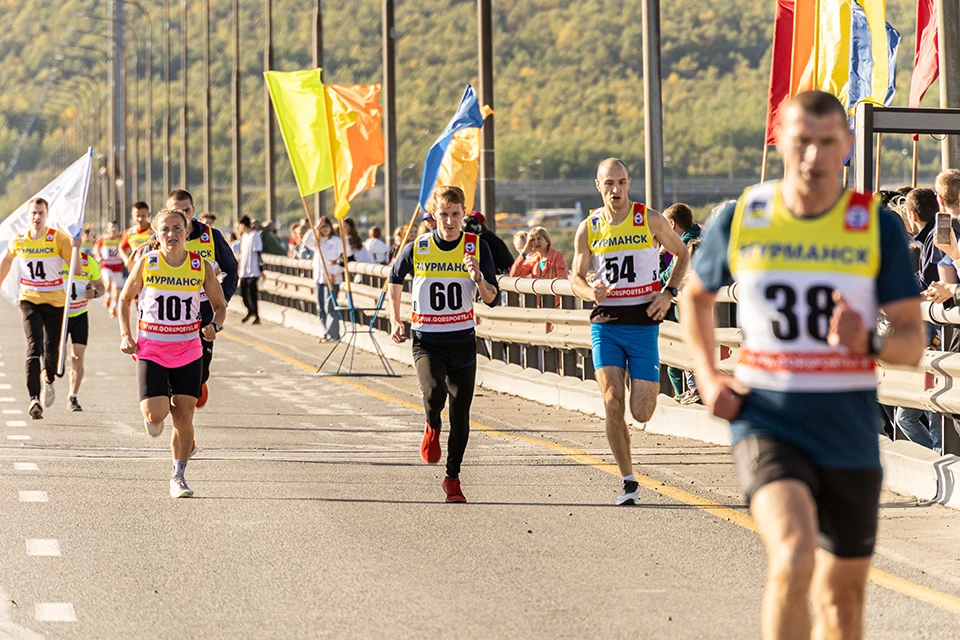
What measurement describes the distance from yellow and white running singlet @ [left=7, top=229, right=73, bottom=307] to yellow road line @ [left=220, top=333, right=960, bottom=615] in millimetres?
3227

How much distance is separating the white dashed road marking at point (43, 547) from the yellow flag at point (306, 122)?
42.6ft

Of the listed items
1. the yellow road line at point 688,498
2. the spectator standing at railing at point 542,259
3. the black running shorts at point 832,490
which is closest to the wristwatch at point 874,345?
the black running shorts at point 832,490

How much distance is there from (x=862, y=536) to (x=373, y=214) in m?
136

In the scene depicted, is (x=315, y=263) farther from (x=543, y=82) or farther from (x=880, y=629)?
(x=543, y=82)

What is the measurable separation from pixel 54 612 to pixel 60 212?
8973 millimetres

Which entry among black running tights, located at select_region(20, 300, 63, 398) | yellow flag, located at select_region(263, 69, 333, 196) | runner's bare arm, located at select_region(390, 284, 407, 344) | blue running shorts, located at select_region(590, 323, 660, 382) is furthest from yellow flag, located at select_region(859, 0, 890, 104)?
yellow flag, located at select_region(263, 69, 333, 196)

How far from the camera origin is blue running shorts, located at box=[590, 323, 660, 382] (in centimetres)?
997

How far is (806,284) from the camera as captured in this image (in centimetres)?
498

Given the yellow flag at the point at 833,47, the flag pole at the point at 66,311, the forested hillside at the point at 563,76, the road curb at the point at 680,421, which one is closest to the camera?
the road curb at the point at 680,421

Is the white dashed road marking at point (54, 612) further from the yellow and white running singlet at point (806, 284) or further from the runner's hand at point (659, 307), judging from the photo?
the runner's hand at point (659, 307)

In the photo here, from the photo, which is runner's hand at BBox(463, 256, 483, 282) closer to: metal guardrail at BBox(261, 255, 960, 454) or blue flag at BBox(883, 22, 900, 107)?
metal guardrail at BBox(261, 255, 960, 454)

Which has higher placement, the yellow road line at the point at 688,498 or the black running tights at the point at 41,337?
the black running tights at the point at 41,337

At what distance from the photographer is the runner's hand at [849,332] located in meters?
4.80

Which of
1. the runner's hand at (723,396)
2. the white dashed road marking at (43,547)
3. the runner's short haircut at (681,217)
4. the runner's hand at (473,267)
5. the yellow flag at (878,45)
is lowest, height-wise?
the white dashed road marking at (43,547)
